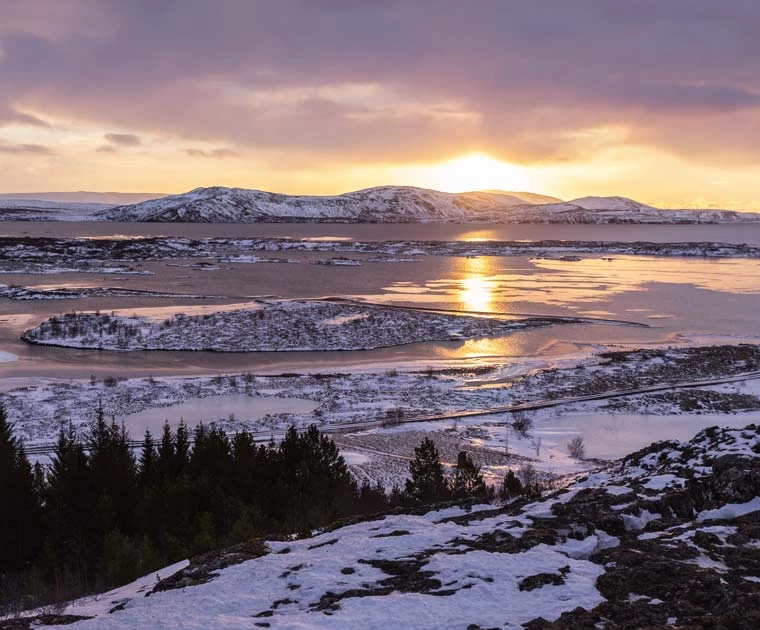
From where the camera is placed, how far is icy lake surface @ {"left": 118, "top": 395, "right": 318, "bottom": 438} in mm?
26428

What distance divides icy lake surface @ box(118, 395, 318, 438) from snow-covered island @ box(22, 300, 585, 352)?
1160cm

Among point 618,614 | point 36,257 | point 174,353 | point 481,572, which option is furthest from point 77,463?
point 36,257

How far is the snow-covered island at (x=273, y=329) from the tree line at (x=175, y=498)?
2228 centimetres

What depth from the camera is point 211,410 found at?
92.0ft

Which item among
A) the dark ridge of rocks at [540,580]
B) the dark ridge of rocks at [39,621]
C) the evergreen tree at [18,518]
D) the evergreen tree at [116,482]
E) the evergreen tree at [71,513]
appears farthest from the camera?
the evergreen tree at [116,482]

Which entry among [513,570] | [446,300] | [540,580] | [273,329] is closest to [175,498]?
[513,570]

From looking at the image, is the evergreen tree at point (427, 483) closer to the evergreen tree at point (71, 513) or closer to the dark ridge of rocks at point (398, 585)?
the evergreen tree at point (71, 513)

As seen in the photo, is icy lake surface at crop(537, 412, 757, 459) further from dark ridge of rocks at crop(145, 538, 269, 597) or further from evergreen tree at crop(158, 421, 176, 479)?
dark ridge of rocks at crop(145, 538, 269, 597)

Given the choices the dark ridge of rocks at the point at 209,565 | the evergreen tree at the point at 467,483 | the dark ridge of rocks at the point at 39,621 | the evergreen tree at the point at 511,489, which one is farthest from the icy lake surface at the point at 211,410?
the dark ridge of rocks at the point at 39,621

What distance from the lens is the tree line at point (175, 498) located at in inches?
578

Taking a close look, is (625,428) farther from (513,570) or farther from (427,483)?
(513,570)

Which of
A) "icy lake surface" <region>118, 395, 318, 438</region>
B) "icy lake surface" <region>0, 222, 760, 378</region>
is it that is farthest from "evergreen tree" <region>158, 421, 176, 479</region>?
"icy lake surface" <region>0, 222, 760, 378</region>

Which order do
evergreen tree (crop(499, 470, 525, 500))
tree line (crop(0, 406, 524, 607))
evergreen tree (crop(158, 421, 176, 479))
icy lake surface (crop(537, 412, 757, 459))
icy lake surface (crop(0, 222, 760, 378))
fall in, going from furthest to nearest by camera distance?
icy lake surface (crop(0, 222, 760, 378)) → icy lake surface (crop(537, 412, 757, 459)) → evergreen tree (crop(158, 421, 176, 479)) → tree line (crop(0, 406, 524, 607)) → evergreen tree (crop(499, 470, 525, 500))

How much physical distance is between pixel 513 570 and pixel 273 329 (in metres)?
38.9
